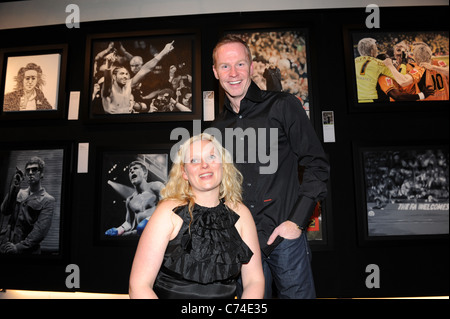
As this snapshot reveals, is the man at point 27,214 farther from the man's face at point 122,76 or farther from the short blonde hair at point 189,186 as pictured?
the short blonde hair at point 189,186

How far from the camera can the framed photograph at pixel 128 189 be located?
2502 mm

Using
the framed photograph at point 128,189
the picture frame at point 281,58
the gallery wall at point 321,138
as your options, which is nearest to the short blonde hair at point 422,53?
the gallery wall at point 321,138

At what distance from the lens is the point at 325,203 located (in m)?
2.45

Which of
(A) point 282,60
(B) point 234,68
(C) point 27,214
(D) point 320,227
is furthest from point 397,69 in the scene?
(C) point 27,214

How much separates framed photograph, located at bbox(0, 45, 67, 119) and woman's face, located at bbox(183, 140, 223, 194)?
199cm

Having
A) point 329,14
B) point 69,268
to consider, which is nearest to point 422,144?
point 329,14

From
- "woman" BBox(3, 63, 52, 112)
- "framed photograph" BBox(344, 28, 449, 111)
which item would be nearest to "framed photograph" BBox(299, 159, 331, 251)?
"framed photograph" BBox(344, 28, 449, 111)

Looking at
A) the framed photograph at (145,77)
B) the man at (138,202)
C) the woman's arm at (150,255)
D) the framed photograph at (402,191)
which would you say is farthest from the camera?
the framed photograph at (145,77)

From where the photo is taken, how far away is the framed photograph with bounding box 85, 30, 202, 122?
2598 millimetres

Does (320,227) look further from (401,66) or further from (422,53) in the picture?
(422,53)

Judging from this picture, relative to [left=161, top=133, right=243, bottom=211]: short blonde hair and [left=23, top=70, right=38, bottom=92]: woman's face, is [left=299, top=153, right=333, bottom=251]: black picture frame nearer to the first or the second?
[left=161, top=133, right=243, bottom=211]: short blonde hair

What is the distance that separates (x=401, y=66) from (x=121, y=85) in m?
2.65

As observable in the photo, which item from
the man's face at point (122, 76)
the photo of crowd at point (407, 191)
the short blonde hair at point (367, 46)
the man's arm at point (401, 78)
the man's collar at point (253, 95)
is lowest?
the photo of crowd at point (407, 191)

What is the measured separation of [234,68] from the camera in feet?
4.94
